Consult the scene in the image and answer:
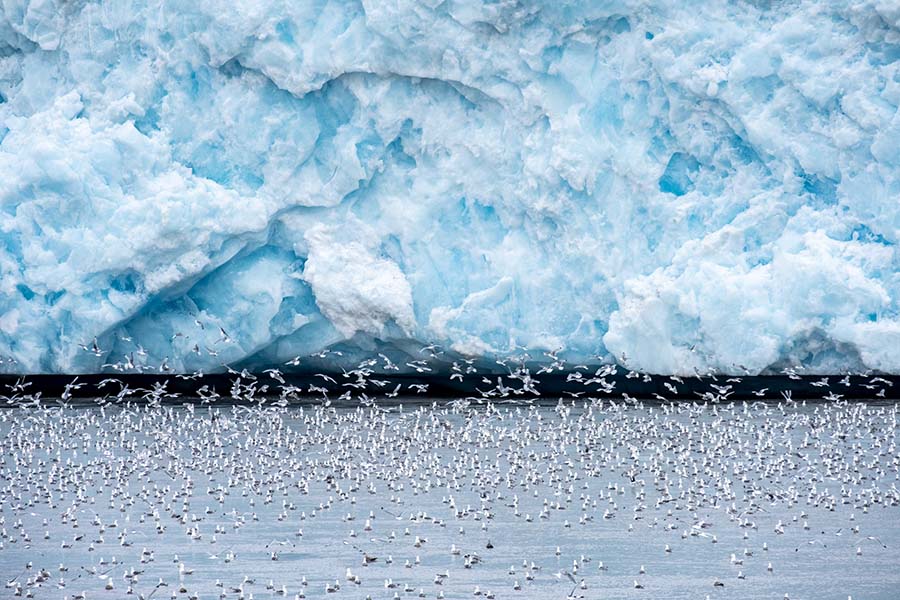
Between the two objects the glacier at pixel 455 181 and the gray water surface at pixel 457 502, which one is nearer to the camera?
the gray water surface at pixel 457 502

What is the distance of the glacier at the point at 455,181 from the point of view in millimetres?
15648

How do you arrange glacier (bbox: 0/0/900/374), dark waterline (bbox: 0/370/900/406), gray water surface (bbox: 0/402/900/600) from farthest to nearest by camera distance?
dark waterline (bbox: 0/370/900/406), glacier (bbox: 0/0/900/374), gray water surface (bbox: 0/402/900/600)

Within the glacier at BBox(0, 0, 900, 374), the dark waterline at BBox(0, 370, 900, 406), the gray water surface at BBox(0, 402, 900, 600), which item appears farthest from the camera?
the dark waterline at BBox(0, 370, 900, 406)

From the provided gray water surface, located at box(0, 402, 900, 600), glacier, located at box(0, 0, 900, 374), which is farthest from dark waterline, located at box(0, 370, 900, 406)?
glacier, located at box(0, 0, 900, 374)

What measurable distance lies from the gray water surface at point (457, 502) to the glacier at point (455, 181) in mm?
1246

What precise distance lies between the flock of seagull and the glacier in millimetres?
899

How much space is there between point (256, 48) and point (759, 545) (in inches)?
380

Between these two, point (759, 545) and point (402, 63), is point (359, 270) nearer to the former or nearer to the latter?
point (402, 63)

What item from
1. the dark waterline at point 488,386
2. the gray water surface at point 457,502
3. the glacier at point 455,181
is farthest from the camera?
the dark waterline at point 488,386

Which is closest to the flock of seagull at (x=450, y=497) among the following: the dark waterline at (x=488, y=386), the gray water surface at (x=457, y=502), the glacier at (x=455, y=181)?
the gray water surface at (x=457, y=502)

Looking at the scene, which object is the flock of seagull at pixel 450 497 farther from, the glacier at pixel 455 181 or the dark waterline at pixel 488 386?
the glacier at pixel 455 181

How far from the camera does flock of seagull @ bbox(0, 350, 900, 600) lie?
897 cm

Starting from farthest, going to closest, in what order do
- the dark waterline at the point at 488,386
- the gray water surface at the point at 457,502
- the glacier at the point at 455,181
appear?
the dark waterline at the point at 488,386 < the glacier at the point at 455,181 < the gray water surface at the point at 457,502

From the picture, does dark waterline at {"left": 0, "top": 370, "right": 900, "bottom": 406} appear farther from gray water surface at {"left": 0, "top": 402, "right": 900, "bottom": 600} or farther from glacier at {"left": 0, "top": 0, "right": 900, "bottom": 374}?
glacier at {"left": 0, "top": 0, "right": 900, "bottom": 374}
